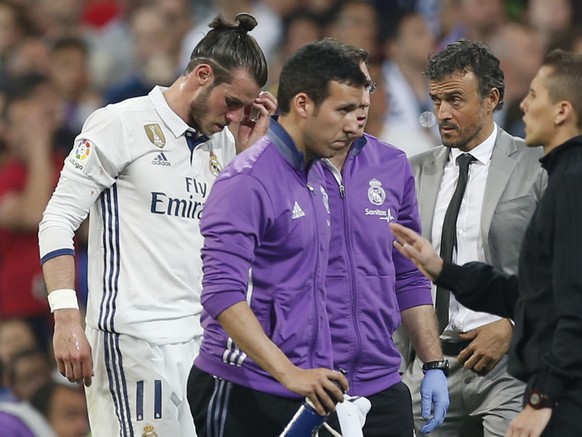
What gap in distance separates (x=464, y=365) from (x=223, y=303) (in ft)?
4.42

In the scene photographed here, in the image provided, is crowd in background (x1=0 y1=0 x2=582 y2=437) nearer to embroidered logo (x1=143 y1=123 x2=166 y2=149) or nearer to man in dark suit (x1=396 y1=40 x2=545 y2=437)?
man in dark suit (x1=396 y1=40 x2=545 y2=437)

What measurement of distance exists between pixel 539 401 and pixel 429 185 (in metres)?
1.64

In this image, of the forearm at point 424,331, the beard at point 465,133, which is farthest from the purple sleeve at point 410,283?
the beard at point 465,133

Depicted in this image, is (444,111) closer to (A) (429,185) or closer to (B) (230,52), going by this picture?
(A) (429,185)

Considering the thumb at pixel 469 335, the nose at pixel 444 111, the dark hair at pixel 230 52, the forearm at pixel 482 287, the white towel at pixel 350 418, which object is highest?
the dark hair at pixel 230 52

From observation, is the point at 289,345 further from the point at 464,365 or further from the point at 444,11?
the point at 444,11

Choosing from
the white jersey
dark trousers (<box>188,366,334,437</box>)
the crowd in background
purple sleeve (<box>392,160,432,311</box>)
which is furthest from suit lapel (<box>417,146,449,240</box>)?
the crowd in background

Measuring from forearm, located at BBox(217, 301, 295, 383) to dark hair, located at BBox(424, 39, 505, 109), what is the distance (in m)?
1.61

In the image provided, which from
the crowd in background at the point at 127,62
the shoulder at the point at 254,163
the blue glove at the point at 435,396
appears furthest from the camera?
the crowd in background at the point at 127,62

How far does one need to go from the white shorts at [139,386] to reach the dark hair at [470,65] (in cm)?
144

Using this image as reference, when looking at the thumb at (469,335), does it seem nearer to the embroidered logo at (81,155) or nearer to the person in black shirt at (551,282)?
the person in black shirt at (551,282)

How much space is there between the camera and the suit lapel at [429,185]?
4.80m

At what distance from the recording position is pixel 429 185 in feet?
16.0

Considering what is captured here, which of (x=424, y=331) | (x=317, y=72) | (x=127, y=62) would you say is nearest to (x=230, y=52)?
(x=317, y=72)
